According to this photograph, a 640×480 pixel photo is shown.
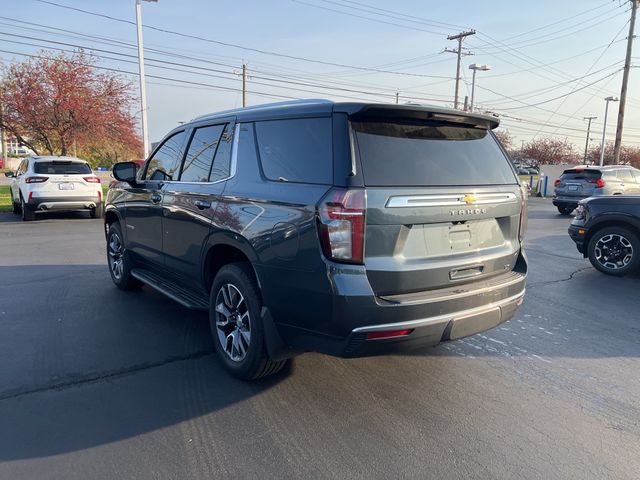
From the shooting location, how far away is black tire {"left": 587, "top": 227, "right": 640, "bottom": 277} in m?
7.33

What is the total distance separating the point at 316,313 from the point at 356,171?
2.85 feet

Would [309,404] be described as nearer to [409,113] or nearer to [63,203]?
[409,113]

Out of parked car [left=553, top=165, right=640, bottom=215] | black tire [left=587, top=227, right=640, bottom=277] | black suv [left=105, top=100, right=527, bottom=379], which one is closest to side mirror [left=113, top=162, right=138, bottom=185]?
black suv [left=105, top=100, right=527, bottom=379]

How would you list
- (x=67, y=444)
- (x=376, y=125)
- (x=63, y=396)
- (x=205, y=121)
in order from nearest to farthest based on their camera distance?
(x=67, y=444)
(x=376, y=125)
(x=63, y=396)
(x=205, y=121)

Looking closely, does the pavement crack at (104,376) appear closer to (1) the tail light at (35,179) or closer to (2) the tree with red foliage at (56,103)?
(1) the tail light at (35,179)

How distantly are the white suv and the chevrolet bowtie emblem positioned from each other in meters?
11.9

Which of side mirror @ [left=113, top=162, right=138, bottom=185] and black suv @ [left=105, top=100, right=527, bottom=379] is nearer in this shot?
black suv @ [left=105, top=100, right=527, bottom=379]

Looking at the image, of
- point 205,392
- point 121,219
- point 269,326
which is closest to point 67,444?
point 205,392

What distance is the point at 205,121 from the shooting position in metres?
4.44

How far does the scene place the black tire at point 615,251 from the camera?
289 inches

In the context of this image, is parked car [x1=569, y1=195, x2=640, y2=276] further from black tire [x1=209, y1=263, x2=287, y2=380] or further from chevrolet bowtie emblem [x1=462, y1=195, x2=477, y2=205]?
black tire [x1=209, y1=263, x2=287, y2=380]

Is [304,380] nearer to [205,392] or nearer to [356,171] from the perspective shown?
[205,392]

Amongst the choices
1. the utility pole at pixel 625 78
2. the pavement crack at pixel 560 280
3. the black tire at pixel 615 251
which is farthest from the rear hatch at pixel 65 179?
the utility pole at pixel 625 78

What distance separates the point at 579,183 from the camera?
1634cm
